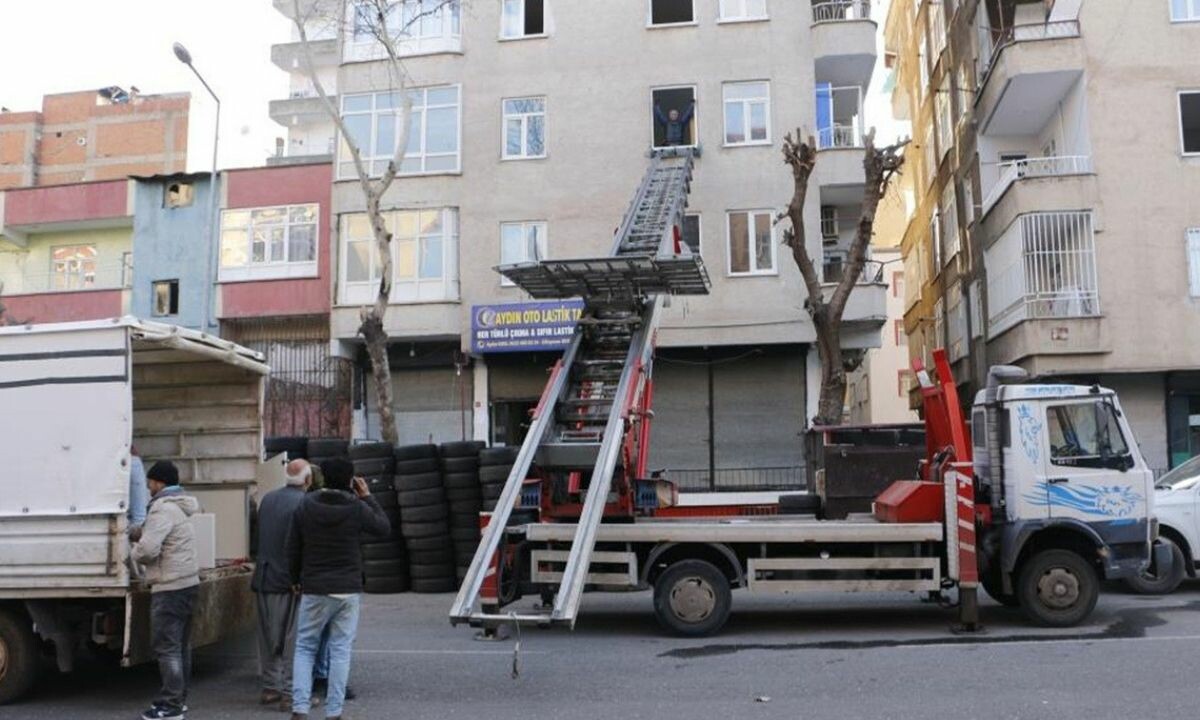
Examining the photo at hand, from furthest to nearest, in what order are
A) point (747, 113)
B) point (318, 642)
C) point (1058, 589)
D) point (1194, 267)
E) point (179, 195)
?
point (179, 195) → point (747, 113) → point (1194, 267) → point (1058, 589) → point (318, 642)

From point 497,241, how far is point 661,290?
40.8ft

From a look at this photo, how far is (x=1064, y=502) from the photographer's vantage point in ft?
33.5

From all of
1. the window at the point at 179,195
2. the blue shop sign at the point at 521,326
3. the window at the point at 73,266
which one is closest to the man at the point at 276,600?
the blue shop sign at the point at 521,326

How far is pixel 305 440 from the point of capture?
624 inches

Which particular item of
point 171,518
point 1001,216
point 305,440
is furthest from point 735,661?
point 1001,216

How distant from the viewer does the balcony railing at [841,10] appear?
79.7 feet

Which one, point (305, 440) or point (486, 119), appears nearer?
point (305, 440)

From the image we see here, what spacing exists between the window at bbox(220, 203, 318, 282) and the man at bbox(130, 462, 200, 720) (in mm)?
19751

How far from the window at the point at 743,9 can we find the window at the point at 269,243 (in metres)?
11.7

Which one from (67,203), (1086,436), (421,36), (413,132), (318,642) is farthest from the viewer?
(67,203)

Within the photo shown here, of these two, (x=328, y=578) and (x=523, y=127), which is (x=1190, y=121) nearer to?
(x=523, y=127)

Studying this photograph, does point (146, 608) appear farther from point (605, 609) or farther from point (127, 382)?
point (605, 609)

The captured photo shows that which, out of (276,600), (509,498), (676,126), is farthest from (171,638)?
(676,126)

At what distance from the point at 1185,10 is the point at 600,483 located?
1792cm
